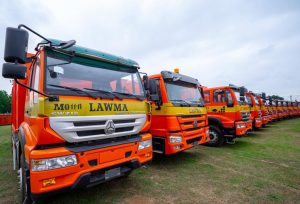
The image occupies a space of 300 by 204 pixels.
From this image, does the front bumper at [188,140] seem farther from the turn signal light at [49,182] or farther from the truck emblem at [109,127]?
the turn signal light at [49,182]

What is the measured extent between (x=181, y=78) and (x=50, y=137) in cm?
369

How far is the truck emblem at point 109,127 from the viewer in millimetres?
2719

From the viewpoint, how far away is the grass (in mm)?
3086

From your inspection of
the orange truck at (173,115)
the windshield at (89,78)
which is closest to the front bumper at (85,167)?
the windshield at (89,78)

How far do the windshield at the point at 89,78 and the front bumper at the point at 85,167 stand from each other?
2.58 ft

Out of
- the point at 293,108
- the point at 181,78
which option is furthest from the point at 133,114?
the point at 293,108

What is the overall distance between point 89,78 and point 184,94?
9.50 ft

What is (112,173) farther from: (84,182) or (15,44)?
(15,44)

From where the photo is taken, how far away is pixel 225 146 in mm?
7047

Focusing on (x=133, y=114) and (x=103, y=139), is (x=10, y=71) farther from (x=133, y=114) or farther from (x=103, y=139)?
(x=133, y=114)

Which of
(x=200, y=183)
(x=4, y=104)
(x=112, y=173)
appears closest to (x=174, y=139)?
(x=200, y=183)

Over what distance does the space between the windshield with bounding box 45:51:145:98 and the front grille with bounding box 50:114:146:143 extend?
0.36m

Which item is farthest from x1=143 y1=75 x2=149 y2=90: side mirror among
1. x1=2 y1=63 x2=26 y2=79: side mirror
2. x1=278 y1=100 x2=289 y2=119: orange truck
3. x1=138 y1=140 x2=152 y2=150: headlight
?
x1=278 y1=100 x2=289 y2=119: orange truck

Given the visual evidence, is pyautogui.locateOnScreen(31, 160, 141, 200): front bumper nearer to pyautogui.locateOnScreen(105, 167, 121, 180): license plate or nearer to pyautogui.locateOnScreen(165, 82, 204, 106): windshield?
pyautogui.locateOnScreen(105, 167, 121, 180): license plate
